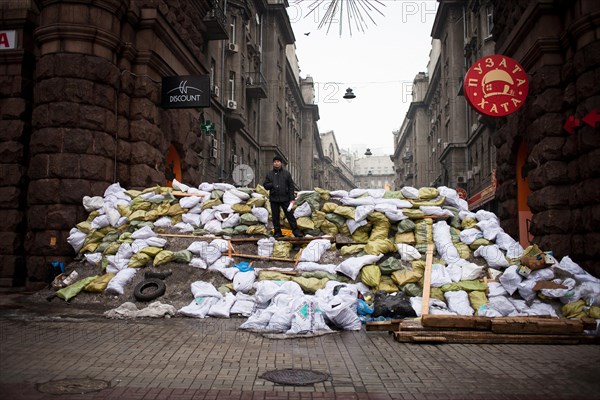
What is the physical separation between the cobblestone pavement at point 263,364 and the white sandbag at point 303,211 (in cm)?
454

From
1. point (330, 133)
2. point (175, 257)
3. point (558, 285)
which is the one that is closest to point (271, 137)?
point (175, 257)

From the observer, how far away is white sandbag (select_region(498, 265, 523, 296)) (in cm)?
824

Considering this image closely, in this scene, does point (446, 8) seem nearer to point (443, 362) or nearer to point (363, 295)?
point (363, 295)

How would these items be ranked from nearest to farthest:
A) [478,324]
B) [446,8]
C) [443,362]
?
[443,362] → [478,324] → [446,8]

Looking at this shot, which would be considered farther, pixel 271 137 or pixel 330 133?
pixel 330 133

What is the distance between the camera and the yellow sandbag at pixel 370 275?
878cm

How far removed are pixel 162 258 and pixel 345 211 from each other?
3884mm

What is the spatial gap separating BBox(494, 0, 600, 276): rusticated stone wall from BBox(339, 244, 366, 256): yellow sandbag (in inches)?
146

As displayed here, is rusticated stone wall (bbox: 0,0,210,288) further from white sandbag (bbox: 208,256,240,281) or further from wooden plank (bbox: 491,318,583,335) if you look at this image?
wooden plank (bbox: 491,318,583,335)

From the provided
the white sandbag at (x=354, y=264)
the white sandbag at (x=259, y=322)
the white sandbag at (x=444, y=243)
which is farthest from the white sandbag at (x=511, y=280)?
the white sandbag at (x=259, y=322)

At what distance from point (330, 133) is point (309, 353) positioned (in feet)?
304

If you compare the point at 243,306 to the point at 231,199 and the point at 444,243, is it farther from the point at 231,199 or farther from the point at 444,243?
the point at 444,243

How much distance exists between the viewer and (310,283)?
867 cm

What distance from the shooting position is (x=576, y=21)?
32.1 ft
